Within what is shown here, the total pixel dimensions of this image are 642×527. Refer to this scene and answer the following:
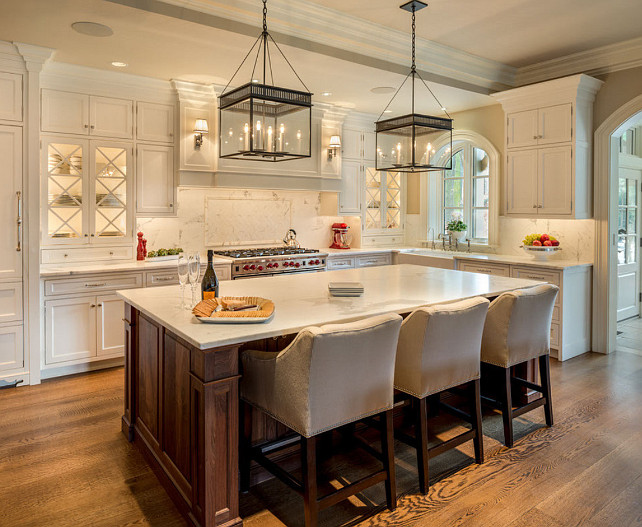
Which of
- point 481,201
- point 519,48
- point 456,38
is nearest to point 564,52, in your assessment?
point 519,48

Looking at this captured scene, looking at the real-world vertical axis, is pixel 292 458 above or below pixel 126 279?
below

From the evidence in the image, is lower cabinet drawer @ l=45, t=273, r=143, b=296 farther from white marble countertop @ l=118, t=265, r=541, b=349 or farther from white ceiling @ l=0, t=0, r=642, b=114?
white ceiling @ l=0, t=0, r=642, b=114

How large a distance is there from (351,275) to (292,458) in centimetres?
Answer: 145

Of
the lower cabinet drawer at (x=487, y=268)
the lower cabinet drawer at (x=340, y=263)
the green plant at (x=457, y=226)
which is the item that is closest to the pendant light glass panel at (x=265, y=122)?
the lower cabinet drawer at (x=340, y=263)

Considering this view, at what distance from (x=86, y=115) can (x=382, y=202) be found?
3.83 metres

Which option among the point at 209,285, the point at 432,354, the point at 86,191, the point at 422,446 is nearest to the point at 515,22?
the point at 432,354

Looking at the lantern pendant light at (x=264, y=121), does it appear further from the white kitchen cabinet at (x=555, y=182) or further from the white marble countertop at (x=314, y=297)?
the white kitchen cabinet at (x=555, y=182)

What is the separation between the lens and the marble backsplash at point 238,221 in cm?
516

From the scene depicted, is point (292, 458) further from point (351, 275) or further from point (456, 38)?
point (456, 38)

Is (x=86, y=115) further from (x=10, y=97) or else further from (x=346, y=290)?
(x=346, y=290)

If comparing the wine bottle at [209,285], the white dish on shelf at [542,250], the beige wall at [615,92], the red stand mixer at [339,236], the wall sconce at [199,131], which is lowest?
the wine bottle at [209,285]

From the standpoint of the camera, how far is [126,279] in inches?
171

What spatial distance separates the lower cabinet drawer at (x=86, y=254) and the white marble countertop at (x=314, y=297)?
1.80 metres

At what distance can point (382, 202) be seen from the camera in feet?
22.2
